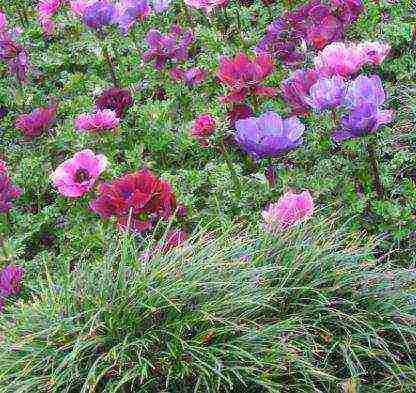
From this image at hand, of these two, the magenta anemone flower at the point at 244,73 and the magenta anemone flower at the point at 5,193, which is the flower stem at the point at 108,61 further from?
the magenta anemone flower at the point at 5,193

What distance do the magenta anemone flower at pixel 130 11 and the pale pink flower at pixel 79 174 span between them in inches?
39.8

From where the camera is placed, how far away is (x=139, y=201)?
270cm

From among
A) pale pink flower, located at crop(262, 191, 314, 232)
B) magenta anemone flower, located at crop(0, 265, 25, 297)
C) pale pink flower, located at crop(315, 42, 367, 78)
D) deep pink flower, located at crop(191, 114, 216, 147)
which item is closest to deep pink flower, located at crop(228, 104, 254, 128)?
deep pink flower, located at crop(191, 114, 216, 147)

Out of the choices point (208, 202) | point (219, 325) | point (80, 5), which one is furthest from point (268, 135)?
point (80, 5)

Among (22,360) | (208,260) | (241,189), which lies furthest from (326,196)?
(22,360)

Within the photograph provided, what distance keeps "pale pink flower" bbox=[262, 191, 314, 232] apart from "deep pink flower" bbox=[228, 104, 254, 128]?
0.56 meters

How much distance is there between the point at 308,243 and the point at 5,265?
1234 millimetres

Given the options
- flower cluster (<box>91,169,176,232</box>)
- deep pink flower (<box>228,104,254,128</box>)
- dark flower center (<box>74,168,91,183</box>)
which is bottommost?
deep pink flower (<box>228,104,254,128</box>)

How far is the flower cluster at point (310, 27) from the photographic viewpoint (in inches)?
146

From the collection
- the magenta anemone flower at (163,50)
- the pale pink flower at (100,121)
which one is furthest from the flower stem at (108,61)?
the pale pink flower at (100,121)

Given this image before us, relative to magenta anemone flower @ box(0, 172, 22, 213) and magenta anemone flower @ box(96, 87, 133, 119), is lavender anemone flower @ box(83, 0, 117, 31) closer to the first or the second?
magenta anemone flower @ box(96, 87, 133, 119)

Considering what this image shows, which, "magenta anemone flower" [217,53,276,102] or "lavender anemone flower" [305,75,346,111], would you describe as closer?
"lavender anemone flower" [305,75,346,111]

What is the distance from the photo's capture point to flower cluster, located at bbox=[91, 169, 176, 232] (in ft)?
8.89

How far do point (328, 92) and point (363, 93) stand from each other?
13cm
